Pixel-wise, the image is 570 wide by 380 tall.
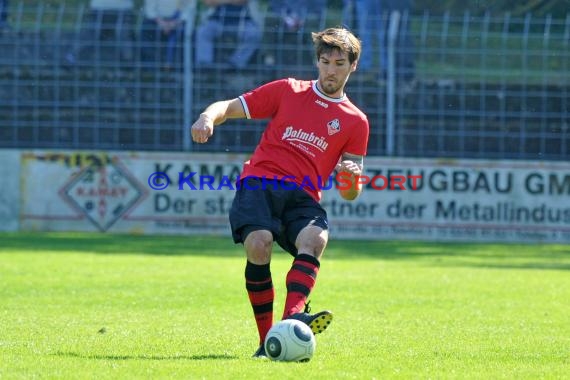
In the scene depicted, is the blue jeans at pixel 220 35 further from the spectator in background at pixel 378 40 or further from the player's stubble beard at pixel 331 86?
the player's stubble beard at pixel 331 86

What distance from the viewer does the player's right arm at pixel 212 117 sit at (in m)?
6.57

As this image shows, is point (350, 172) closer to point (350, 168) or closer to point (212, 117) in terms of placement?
point (350, 168)

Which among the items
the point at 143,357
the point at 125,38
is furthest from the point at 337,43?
the point at 125,38

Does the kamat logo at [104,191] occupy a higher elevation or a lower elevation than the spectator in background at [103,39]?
lower

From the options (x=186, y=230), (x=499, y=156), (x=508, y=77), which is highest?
(x=508, y=77)

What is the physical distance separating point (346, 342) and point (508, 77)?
10589mm

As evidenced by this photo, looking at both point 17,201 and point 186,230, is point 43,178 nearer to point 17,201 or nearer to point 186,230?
point 17,201

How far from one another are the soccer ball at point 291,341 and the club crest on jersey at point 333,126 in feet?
4.31

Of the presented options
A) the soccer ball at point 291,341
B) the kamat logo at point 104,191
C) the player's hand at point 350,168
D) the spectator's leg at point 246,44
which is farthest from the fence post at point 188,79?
the soccer ball at point 291,341

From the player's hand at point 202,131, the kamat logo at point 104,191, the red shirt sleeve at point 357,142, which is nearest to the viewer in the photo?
the player's hand at point 202,131

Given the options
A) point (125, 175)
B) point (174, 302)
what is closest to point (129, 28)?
point (125, 175)

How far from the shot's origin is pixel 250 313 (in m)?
9.45

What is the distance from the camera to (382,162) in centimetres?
1780

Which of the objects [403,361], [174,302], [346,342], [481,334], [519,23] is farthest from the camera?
[519,23]
